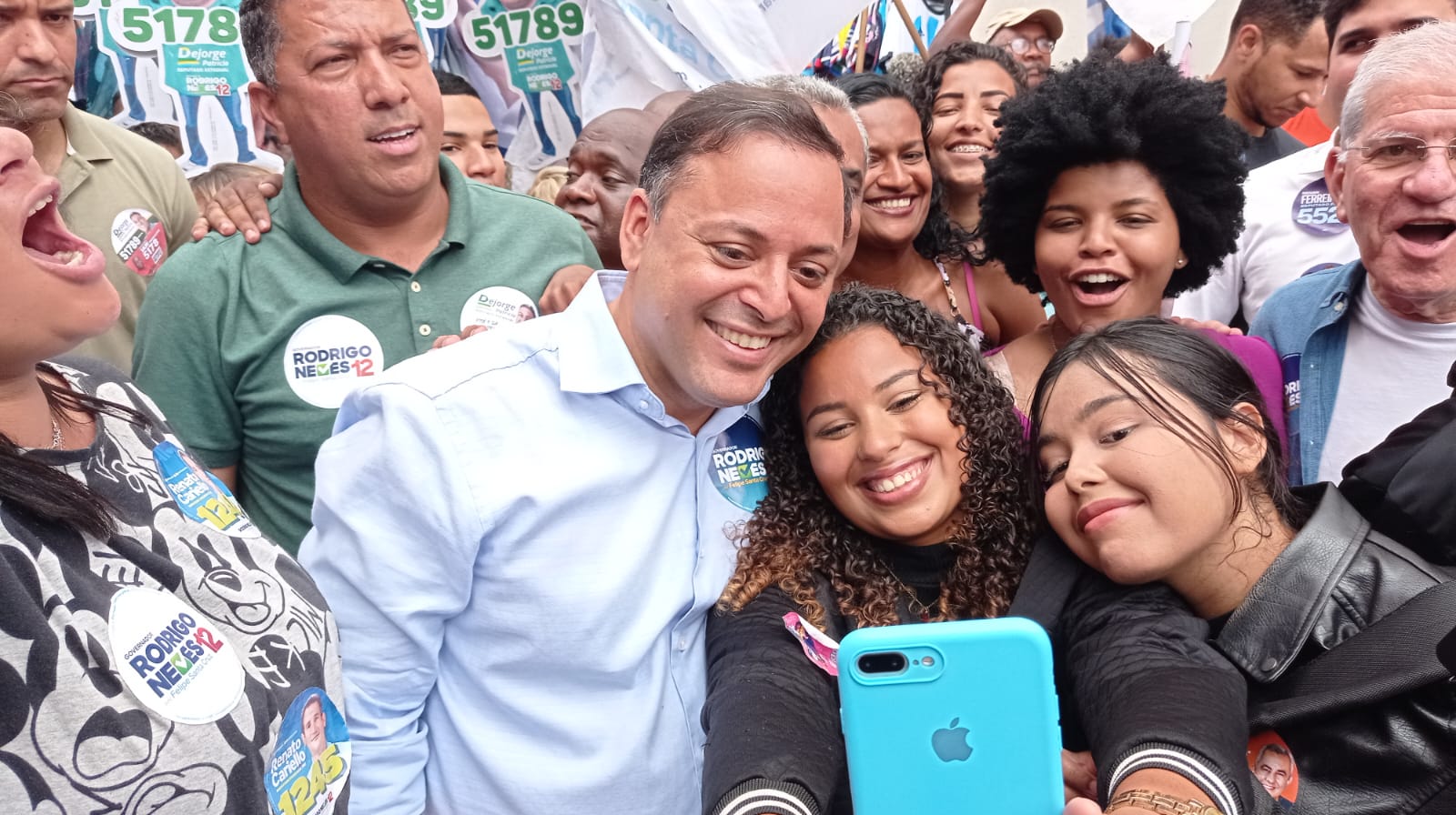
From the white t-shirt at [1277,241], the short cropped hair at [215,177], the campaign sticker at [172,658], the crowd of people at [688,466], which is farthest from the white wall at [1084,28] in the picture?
the campaign sticker at [172,658]

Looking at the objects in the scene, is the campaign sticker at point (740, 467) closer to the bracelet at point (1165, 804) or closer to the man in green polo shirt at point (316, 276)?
the man in green polo shirt at point (316, 276)

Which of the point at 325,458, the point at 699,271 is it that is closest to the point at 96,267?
the point at 325,458

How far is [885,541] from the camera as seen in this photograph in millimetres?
2578

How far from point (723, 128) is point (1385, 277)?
1.75m

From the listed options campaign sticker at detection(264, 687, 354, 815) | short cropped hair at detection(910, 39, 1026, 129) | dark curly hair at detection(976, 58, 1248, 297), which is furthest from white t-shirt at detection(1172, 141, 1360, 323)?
campaign sticker at detection(264, 687, 354, 815)

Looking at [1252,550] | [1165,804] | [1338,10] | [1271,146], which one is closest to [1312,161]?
[1338,10]

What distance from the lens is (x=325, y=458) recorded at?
2.35 m

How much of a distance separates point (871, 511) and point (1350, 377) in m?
1.45

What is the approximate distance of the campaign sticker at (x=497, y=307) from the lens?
3107 mm

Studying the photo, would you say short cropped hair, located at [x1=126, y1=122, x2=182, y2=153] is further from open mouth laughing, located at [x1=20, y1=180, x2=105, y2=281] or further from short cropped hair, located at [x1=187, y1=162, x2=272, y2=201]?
open mouth laughing, located at [x1=20, y1=180, x2=105, y2=281]

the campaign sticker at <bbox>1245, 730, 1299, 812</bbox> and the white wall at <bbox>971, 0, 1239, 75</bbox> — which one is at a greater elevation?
the white wall at <bbox>971, 0, 1239, 75</bbox>

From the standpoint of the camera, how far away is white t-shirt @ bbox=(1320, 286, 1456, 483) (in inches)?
116

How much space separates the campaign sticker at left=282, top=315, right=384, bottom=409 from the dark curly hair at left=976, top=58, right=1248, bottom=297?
6.16 ft

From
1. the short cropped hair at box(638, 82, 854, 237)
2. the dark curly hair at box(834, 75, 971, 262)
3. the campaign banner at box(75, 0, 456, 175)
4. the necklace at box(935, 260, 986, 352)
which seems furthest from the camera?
the campaign banner at box(75, 0, 456, 175)
